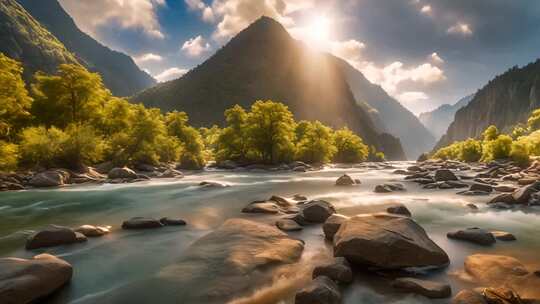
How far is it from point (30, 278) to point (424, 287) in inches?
339

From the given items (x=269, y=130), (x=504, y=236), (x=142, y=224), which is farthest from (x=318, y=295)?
(x=269, y=130)

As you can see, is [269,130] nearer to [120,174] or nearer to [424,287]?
Result: [120,174]

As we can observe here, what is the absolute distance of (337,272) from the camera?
7.37 meters

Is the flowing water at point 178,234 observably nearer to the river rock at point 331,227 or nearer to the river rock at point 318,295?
the river rock at point 331,227

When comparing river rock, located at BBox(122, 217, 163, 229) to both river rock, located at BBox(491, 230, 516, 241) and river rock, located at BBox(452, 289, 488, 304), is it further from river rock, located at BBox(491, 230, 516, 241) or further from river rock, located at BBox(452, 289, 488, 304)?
river rock, located at BBox(491, 230, 516, 241)

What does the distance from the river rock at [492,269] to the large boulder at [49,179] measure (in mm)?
34364

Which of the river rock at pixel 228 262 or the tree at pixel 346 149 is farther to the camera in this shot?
the tree at pixel 346 149

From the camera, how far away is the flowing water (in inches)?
280

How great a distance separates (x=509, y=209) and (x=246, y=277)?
53.3 feet

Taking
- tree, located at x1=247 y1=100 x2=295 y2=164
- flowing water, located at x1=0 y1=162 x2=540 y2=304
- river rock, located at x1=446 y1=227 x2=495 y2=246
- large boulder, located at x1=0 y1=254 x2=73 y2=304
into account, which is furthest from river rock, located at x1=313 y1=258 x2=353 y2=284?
tree, located at x1=247 y1=100 x2=295 y2=164

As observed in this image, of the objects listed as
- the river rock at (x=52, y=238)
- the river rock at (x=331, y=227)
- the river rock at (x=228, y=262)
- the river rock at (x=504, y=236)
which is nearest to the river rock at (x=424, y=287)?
the river rock at (x=228, y=262)

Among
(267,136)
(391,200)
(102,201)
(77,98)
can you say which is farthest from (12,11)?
(391,200)

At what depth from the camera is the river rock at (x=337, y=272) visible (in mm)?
7277

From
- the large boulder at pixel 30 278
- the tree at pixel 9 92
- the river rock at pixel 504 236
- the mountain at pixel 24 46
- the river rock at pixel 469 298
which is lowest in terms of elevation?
the river rock at pixel 504 236
